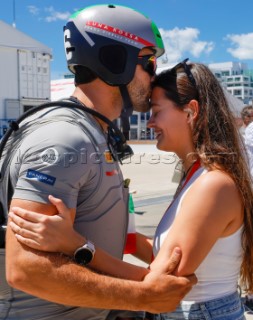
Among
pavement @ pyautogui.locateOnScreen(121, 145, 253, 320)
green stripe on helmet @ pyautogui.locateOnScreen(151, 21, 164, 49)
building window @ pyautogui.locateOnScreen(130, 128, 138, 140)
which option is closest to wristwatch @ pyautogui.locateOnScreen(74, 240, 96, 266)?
green stripe on helmet @ pyautogui.locateOnScreen(151, 21, 164, 49)

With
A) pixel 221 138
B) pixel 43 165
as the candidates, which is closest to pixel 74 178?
pixel 43 165

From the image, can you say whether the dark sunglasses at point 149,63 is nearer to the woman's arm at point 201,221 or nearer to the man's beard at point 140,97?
the man's beard at point 140,97

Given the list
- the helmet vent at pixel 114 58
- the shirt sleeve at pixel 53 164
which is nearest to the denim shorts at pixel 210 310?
the shirt sleeve at pixel 53 164

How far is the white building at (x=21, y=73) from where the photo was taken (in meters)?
24.7

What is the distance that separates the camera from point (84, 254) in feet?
4.83

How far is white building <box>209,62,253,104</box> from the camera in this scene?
131625 millimetres

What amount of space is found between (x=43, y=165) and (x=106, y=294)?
478 mm

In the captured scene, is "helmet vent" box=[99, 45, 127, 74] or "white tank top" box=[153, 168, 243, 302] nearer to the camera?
"white tank top" box=[153, 168, 243, 302]

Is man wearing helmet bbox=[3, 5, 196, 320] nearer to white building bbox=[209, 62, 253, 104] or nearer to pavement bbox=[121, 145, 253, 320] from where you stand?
pavement bbox=[121, 145, 253, 320]

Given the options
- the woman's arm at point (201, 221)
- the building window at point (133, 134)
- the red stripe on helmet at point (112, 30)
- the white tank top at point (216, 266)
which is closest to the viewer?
the woman's arm at point (201, 221)

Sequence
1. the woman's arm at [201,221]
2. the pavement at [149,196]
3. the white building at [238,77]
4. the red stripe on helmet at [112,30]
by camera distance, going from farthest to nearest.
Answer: the white building at [238,77] < the pavement at [149,196] < the red stripe on helmet at [112,30] < the woman's arm at [201,221]

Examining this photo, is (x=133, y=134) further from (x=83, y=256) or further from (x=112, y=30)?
(x=83, y=256)

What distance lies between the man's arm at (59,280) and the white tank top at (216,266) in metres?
0.38

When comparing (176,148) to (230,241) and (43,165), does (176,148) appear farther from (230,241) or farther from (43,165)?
(43,165)
